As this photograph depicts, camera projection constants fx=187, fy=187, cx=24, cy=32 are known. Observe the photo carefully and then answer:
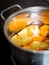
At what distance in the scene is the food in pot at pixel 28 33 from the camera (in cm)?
63

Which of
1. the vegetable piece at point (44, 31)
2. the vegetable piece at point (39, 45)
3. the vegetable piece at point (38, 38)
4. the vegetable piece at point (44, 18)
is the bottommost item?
the vegetable piece at point (39, 45)

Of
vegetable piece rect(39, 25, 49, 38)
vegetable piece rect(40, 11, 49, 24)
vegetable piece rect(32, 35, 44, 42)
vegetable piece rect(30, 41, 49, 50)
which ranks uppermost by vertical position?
vegetable piece rect(40, 11, 49, 24)

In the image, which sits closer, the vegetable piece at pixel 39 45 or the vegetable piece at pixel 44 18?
the vegetable piece at pixel 39 45

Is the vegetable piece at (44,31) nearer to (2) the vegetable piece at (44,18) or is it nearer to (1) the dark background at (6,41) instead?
(2) the vegetable piece at (44,18)

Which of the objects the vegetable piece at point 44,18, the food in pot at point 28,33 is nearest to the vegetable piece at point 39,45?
the food in pot at point 28,33

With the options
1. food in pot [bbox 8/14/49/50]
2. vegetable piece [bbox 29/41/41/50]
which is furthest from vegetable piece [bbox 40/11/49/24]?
vegetable piece [bbox 29/41/41/50]

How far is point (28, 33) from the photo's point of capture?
0.69m

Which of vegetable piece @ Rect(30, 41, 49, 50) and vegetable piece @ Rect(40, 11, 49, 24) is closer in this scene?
vegetable piece @ Rect(30, 41, 49, 50)

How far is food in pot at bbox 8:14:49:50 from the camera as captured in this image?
0.63m

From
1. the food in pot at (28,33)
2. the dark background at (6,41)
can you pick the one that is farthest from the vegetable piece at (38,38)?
the dark background at (6,41)

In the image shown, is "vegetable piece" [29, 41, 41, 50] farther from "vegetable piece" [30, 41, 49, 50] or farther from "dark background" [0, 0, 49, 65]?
"dark background" [0, 0, 49, 65]

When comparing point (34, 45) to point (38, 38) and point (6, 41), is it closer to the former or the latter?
point (38, 38)

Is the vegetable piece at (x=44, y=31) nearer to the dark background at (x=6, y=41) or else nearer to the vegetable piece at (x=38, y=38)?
the vegetable piece at (x=38, y=38)

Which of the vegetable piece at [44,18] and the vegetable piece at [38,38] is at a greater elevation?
the vegetable piece at [44,18]
